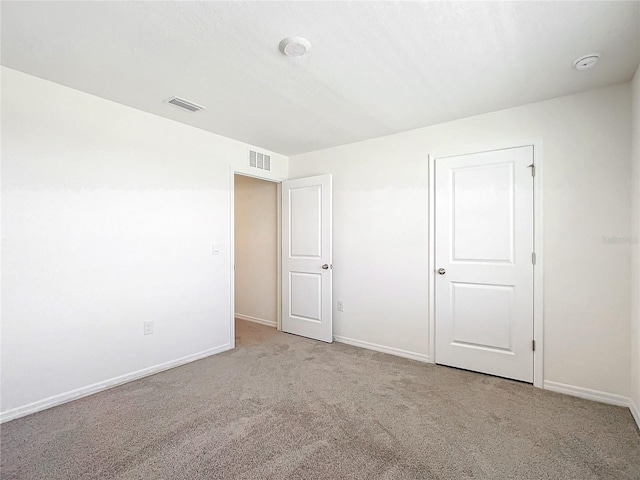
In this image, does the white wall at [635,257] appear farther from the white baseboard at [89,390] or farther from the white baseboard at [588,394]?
the white baseboard at [89,390]

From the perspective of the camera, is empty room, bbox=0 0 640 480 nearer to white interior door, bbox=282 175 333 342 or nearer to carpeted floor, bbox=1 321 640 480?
carpeted floor, bbox=1 321 640 480

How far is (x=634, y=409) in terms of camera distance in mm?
2221

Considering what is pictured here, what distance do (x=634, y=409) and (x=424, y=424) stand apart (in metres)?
1.48

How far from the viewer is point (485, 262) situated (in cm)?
296

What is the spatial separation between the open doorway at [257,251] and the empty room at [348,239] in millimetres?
987

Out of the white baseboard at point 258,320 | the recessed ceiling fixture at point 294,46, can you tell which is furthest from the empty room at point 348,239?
the white baseboard at point 258,320

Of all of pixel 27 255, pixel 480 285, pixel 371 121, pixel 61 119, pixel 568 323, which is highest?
pixel 371 121

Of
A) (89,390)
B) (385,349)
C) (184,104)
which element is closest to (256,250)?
(385,349)

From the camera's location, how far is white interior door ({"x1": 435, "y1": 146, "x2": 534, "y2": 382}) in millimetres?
2773

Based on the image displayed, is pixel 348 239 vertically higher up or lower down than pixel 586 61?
lower down

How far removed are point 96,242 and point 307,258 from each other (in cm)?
224

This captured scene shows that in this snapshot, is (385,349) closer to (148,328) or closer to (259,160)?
(148,328)

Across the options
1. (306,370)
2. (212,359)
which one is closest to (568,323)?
(306,370)

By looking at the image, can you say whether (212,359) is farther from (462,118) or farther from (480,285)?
(462,118)
